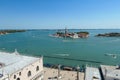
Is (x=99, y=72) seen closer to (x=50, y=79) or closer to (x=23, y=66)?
(x=50, y=79)

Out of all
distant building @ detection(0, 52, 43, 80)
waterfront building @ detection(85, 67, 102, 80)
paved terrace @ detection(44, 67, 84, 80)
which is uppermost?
distant building @ detection(0, 52, 43, 80)

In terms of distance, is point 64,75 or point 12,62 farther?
point 64,75

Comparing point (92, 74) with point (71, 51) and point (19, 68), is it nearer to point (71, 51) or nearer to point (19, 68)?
point (19, 68)

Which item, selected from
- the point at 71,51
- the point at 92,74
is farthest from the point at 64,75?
the point at 71,51

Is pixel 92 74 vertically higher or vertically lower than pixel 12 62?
lower

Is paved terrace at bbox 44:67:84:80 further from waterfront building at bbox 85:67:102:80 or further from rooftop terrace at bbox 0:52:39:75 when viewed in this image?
rooftop terrace at bbox 0:52:39:75

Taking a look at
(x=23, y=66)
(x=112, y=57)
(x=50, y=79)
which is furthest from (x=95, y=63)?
(x=23, y=66)

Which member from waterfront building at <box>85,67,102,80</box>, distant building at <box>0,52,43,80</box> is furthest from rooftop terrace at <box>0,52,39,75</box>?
waterfront building at <box>85,67,102,80</box>

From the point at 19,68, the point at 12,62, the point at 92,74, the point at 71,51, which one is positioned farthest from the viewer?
the point at 71,51

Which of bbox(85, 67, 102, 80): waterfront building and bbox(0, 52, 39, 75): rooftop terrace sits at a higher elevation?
bbox(0, 52, 39, 75): rooftop terrace
